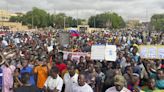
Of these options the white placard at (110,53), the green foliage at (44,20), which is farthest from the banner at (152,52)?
the green foliage at (44,20)

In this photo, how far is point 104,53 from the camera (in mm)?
13250

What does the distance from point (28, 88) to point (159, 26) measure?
104584 millimetres

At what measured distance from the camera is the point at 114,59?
12938 millimetres

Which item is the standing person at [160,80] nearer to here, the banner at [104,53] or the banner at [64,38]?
the banner at [104,53]

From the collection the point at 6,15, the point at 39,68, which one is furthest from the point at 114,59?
the point at 6,15

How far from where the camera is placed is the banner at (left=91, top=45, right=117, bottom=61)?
42.9 feet

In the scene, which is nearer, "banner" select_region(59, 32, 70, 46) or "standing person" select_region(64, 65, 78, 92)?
"standing person" select_region(64, 65, 78, 92)

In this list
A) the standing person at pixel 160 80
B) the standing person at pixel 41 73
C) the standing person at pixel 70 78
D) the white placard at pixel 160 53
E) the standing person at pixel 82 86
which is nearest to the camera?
the standing person at pixel 82 86

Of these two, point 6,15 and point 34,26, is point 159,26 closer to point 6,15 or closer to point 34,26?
point 34,26

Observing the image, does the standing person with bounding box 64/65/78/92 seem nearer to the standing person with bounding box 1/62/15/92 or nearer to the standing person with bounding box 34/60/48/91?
the standing person with bounding box 34/60/48/91

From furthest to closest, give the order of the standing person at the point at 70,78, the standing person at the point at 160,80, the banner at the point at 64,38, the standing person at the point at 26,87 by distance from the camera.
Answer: the banner at the point at 64,38 → the standing person at the point at 70,78 → the standing person at the point at 160,80 → the standing person at the point at 26,87

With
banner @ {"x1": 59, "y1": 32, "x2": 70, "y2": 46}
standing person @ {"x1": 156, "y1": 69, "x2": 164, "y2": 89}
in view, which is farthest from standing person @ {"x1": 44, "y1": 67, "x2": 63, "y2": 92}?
banner @ {"x1": 59, "y1": 32, "x2": 70, "y2": 46}

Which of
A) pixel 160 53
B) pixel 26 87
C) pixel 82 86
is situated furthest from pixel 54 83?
pixel 160 53

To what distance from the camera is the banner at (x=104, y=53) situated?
42.9 ft
